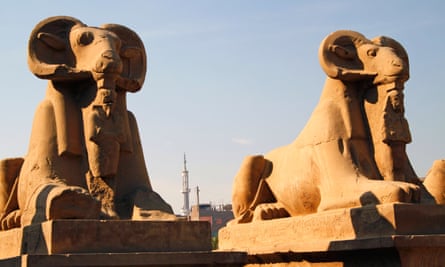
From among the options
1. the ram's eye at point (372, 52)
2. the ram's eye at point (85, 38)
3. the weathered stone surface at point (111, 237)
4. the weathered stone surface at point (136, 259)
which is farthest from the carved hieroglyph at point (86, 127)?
the ram's eye at point (372, 52)

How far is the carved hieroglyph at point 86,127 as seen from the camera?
28.5 ft

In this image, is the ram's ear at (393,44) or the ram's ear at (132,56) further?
the ram's ear at (393,44)

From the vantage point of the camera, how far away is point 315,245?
10.4 m

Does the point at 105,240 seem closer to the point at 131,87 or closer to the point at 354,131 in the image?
the point at 131,87

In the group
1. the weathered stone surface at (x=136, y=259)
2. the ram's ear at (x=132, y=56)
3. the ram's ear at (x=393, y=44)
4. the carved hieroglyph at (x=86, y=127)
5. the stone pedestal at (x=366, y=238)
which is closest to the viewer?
the weathered stone surface at (x=136, y=259)

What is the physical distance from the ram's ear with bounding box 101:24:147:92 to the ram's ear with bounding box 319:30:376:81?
2767 mm

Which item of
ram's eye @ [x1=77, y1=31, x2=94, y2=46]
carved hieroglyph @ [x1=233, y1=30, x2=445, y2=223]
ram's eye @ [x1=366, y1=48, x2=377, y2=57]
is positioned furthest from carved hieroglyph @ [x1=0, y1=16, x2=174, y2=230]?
Result: ram's eye @ [x1=366, y1=48, x2=377, y2=57]

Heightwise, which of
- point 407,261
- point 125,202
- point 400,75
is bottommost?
point 407,261

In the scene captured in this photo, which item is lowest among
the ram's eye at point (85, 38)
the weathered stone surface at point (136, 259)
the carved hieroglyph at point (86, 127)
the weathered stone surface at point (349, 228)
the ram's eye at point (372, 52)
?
the weathered stone surface at point (136, 259)

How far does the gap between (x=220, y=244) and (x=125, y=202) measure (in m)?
3.67

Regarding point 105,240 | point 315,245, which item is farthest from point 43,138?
point 315,245

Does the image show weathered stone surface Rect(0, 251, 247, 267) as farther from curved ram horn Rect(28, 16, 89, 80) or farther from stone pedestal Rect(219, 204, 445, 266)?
stone pedestal Rect(219, 204, 445, 266)

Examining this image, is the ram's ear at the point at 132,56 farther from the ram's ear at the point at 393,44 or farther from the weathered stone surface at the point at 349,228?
the ram's ear at the point at 393,44

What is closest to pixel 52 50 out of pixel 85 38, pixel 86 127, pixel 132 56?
pixel 85 38
